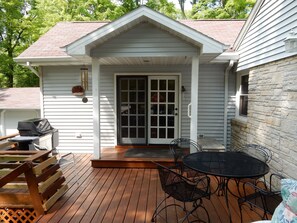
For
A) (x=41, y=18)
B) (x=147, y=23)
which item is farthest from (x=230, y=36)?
(x=41, y=18)

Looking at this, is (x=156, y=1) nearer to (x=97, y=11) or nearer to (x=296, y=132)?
(x=97, y=11)

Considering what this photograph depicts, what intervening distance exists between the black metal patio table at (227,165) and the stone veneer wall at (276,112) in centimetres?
59

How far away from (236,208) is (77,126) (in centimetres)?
452

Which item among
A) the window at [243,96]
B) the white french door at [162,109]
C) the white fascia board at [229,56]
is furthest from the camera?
the white french door at [162,109]

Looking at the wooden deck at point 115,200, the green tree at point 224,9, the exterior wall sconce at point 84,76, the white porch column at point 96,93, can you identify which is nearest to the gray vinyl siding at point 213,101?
the wooden deck at point 115,200

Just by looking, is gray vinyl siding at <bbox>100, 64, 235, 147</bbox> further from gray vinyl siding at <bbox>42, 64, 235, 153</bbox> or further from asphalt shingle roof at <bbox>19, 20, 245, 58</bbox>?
asphalt shingle roof at <bbox>19, 20, 245, 58</bbox>

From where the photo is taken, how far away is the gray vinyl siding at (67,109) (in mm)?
5914

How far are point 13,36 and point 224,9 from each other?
13519 mm

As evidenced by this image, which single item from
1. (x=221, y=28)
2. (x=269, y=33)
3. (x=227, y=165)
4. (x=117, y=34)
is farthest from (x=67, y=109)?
(x=221, y=28)

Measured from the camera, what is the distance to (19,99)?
955 centimetres

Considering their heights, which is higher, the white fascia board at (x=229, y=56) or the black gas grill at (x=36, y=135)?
the white fascia board at (x=229, y=56)

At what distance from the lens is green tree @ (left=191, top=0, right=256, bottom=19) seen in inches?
452

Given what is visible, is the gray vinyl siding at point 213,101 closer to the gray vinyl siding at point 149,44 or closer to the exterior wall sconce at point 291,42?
the gray vinyl siding at point 149,44

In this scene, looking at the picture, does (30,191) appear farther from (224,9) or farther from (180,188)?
(224,9)
